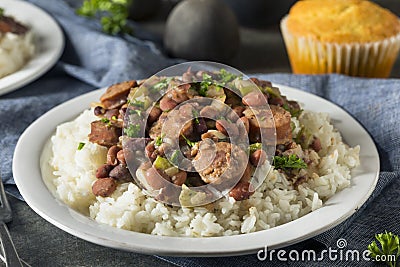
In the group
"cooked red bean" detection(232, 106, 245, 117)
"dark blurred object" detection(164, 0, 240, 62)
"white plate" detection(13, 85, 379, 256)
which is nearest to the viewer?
"white plate" detection(13, 85, 379, 256)

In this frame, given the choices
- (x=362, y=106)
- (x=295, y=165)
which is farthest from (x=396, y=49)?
(x=295, y=165)

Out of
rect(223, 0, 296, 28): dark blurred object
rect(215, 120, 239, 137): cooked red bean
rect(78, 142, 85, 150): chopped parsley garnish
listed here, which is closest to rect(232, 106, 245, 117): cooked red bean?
rect(215, 120, 239, 137): cooked red bean

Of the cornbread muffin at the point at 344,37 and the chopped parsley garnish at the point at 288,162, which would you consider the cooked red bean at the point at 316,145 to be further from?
the cornbread muffin at the point at 344,37

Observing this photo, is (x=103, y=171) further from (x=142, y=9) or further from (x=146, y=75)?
(x=142, y=9)

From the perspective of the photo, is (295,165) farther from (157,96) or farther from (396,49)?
(396,49)

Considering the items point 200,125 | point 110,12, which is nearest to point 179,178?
point 200,125

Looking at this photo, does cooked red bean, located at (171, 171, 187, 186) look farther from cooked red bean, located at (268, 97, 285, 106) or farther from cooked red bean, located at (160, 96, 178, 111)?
cooked red bean, located at (268, 97, 285, 106)
